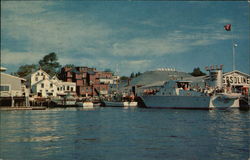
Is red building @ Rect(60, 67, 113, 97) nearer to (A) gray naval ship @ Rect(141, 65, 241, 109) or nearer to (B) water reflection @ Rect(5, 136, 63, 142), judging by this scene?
(A) gray naval ship @ Rect(141, 65, 241, 109)

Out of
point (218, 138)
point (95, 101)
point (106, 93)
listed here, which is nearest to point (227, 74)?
point (95, 101)

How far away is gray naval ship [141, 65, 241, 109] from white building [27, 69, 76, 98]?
97.8 feet

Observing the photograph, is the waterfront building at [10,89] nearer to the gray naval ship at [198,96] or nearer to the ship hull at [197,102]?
the gray naval ship at [198,96]

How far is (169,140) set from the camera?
723 inches

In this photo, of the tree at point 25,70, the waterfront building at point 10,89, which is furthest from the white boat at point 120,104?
the tree at point 25,70

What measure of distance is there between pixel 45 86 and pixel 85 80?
13.7 metres

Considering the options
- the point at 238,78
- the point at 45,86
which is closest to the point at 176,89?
the point at 238,78

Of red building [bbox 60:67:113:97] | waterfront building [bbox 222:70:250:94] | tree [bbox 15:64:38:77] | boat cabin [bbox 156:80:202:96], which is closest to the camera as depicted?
boat cabin [bbox 156:80:202:96]

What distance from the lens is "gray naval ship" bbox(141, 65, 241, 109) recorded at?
49.5 meters

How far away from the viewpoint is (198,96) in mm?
50312

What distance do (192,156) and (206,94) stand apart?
37723 millimetres

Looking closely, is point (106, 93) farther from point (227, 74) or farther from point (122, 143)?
point (122, 143)

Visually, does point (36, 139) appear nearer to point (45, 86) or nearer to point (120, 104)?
point (120, 104)

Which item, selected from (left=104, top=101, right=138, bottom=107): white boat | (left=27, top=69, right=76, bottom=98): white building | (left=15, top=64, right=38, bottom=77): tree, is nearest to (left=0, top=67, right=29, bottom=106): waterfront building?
(left=27, top=69, right=76, bottom=98): white building
